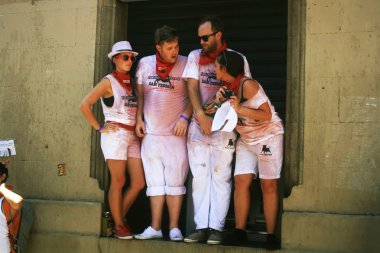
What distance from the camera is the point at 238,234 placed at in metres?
7.19

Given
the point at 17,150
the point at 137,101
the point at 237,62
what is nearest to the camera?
the point at 237,62

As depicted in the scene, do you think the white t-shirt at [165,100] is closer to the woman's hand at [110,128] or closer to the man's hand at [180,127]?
the man's hand at [180,127]

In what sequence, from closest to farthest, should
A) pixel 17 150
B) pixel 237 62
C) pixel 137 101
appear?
1. pixel 237 62
2. pixel 137 101
3. pixel 17 150

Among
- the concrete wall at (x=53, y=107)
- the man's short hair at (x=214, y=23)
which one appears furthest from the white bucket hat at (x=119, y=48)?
the man's short hair at (x=214, y=23)

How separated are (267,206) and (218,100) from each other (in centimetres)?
126

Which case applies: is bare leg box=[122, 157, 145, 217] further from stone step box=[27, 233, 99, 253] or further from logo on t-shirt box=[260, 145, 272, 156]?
logo on t-shirt box=[260, 145, 272, 156]

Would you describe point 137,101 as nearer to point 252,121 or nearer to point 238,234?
point 252,121

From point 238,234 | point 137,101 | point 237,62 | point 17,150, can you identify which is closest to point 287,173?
point 238,234

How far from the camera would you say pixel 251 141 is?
7.13 m

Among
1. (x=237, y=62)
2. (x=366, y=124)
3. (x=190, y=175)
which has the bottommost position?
(x=190, y=175)

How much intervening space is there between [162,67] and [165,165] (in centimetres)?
113

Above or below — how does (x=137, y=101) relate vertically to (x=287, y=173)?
above

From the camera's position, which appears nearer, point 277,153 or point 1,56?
point 277,153

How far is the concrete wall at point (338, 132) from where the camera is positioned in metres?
6.84
